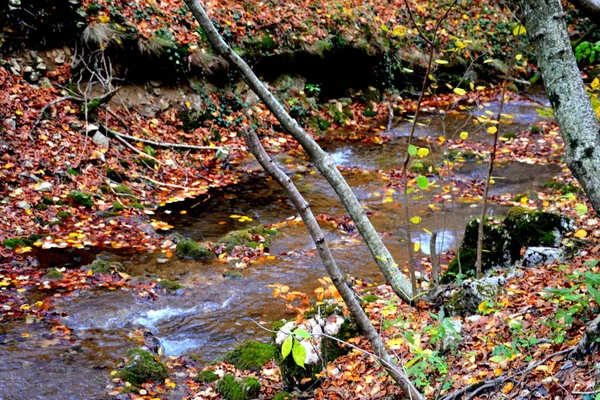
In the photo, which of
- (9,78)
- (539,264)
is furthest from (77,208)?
(539,264)

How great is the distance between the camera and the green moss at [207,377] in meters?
4.70

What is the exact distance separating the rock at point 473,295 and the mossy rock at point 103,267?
4355 mm

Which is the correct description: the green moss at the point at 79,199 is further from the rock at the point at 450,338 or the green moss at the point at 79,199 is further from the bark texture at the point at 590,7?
the bark texture at the point at 590,7

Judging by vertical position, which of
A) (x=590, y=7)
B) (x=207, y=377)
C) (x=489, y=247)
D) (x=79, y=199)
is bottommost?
(x=207, y=377)

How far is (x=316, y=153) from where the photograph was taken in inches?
142

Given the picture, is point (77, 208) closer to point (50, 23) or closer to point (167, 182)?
point (167, 182)

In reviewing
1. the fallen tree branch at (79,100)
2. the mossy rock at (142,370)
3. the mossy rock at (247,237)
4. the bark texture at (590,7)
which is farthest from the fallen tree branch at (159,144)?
the bark texture at (590,7)

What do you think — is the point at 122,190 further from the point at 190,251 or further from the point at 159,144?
the point at 190,251

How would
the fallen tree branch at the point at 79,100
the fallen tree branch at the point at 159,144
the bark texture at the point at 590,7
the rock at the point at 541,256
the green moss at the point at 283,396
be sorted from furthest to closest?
the fallen tree branch at the point at 159,144
the fallen tree branch at the point at 79,100
the rock at the point at 541,256
the green moss at the point at 283,396
the bark texture at the point at 590,7

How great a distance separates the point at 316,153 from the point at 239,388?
7.01ft

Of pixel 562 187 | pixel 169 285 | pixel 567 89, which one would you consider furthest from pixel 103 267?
pixel 562 187

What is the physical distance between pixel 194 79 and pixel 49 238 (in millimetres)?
6364

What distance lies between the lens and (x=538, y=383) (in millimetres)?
2732

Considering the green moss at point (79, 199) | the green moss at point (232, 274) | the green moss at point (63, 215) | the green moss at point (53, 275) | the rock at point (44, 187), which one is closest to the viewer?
the green moss at point (53, 275)
